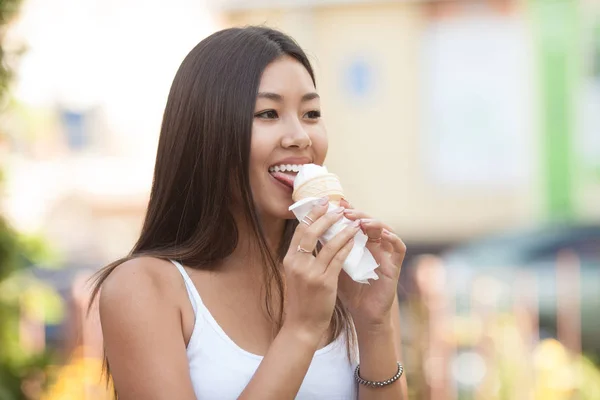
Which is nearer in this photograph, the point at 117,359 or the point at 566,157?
the point at 117,359

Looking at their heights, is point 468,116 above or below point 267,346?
below

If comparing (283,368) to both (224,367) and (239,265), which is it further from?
(239,265)

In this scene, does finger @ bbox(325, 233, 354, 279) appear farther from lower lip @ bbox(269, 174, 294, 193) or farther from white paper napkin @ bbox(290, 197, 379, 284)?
lower lip @ bbox(269, 174, 294, 193)

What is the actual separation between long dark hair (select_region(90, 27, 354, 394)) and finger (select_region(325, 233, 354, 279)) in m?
0.30

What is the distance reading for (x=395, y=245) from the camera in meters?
2.18

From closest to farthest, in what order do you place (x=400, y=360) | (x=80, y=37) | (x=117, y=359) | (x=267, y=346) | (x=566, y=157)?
(x=117, y=359), (x=267, y=346), (x=400, y=360), (x=566, y=157), (x=80, y=37)

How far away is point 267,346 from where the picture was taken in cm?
217

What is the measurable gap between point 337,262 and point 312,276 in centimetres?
7

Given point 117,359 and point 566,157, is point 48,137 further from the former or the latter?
point 117,359

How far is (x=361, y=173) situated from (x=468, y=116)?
1520 millimetres

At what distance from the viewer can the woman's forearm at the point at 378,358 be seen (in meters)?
2.18

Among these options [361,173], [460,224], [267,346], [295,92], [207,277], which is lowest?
[460,224]

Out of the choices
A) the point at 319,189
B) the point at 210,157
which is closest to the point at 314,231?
the point at 319,189

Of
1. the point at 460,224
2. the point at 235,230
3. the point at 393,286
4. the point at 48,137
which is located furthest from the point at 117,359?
the point at 48,137
